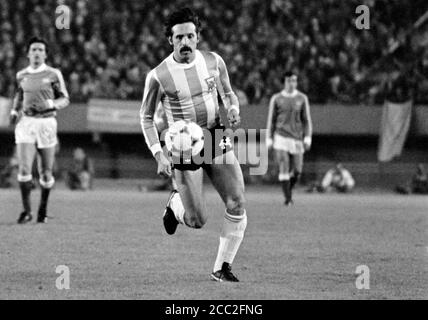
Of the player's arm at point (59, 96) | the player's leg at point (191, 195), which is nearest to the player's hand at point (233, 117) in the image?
the player's leg at point (191, 195)

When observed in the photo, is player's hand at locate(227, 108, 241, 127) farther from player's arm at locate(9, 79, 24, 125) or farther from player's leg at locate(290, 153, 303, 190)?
player's leg at locate(290, 153, 303, 190)

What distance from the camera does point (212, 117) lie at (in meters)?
8.72

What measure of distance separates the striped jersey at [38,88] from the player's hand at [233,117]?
18.2 feet

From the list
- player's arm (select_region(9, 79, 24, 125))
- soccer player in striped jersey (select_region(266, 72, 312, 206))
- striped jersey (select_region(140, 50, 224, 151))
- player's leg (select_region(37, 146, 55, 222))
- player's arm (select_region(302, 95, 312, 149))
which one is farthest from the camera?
soccer player in striped jersey (select_region(266, 72, 312, 206))

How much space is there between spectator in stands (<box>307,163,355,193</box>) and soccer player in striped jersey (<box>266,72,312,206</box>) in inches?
241

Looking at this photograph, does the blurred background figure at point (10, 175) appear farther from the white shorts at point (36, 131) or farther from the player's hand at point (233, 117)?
the player's hand at point (233, 117)

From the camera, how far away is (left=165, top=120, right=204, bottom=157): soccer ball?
27.8 ft

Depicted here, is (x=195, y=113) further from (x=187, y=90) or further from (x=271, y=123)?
(x=271, y=123)

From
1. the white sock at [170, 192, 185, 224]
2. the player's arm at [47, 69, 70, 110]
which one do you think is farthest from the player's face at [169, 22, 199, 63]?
the player's arm at [47, 69, 70, 110]

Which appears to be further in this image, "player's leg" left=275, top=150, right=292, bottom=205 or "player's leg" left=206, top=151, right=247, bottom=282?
"player's leg" left=275, top=150, right=292, bottom=205

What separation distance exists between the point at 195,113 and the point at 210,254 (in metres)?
2.21

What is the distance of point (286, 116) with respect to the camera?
1788cm
